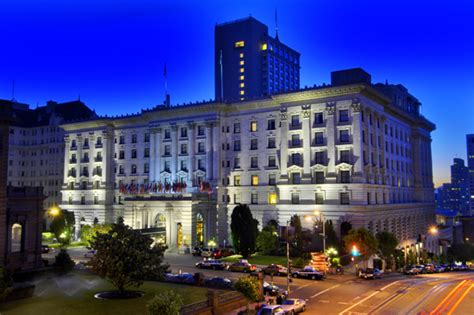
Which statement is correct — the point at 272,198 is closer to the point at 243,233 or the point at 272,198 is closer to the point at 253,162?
the point at 253,162

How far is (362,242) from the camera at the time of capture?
207 feet

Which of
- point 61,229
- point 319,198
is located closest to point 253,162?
point 319,198

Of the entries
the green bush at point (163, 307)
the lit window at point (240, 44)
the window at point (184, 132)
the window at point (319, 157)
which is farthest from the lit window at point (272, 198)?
the lit window at point (240, 44)

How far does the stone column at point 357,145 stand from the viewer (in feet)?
232

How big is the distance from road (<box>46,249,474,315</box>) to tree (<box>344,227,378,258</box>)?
16.3 ft

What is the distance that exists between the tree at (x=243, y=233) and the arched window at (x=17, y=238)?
2983 cm

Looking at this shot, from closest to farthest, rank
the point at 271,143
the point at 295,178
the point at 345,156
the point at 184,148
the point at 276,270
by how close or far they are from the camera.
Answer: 1. the point at 276,270
2. the point at 345,156
3. the point at 295,178
4. the point at 271,143
5. the point at 184,148

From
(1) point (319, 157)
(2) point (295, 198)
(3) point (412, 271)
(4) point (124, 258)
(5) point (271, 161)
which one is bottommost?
(3) point (412, 271)

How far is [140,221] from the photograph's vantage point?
3408 inches

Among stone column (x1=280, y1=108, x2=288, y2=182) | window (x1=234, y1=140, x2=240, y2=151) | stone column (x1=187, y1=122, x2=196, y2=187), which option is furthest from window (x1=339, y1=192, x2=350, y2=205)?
stone column (x1=187, y1=122, x2=196, y2=187)

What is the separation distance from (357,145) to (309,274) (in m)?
26.0

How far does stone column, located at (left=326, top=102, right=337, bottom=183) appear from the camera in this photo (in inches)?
Answer: 2867

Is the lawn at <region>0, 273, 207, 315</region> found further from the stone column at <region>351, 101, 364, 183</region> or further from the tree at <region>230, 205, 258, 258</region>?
the stone column at <region>351, 101, 364, 183</region>

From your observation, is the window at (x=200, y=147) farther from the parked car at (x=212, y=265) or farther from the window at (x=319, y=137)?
the parked car at (x=212, y=265)
